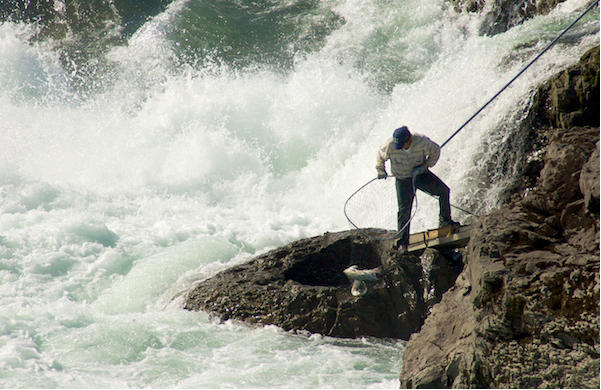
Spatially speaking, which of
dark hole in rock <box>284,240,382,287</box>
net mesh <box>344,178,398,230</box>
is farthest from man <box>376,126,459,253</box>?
net mesh <box>344,178,398,230</box>

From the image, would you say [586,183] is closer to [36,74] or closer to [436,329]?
[436,329]

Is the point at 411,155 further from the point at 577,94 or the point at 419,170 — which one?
the point at 577,94

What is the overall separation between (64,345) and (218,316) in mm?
1488

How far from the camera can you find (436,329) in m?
4.51

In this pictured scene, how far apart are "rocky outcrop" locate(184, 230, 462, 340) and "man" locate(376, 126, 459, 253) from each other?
1.53ft

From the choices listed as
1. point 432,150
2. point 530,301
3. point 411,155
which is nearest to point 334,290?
point 411,155

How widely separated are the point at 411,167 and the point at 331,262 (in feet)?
4.71

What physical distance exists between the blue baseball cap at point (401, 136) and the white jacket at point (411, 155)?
0.51 ft

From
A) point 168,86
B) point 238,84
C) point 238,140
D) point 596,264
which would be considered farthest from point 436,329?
point 168,86

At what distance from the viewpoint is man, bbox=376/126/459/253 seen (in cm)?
601

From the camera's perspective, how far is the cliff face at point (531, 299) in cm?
351

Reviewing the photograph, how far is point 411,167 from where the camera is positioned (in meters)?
6.14

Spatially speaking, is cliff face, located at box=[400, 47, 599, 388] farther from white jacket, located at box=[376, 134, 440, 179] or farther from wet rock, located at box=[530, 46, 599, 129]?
white jacket, located at box=[376, 134, 440, 179]

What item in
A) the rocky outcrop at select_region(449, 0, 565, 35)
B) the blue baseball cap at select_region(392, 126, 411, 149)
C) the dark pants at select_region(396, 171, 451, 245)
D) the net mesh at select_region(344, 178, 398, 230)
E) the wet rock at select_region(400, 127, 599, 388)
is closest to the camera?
the wet rock at select_region(400, 127, 599, 388)
